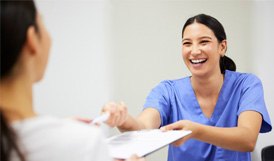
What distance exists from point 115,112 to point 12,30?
44cm

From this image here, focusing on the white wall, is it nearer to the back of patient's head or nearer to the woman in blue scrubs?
the woman in blue scrubs

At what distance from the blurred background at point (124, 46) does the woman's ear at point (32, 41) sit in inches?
37.2

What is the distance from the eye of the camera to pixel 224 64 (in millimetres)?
1320

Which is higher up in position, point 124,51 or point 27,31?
point 27,31

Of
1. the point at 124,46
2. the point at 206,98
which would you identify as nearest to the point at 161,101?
the point at 206,98

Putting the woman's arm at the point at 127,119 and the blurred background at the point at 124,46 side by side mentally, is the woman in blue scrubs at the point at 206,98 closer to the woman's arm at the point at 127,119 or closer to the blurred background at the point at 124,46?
the woman's arm at the point at 127,119

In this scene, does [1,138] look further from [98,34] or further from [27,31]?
[98,34]

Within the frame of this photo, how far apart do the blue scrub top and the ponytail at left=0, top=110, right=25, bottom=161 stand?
75cm

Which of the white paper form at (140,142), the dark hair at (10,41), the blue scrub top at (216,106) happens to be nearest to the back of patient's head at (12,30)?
the dark hair at (10,41)

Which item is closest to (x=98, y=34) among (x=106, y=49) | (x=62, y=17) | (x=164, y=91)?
(x=106, y=49)

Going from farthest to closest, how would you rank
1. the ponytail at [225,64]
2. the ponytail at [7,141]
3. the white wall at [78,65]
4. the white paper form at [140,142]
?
the white wall at [78,65] → the ponytail at [225,64] → the white paper form at [140,142] → the ponytail at [7,141]

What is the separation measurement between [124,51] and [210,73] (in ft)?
1.56

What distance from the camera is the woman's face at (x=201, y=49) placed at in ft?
3.84

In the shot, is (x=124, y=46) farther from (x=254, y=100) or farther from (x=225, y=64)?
(x=254, y=100)
